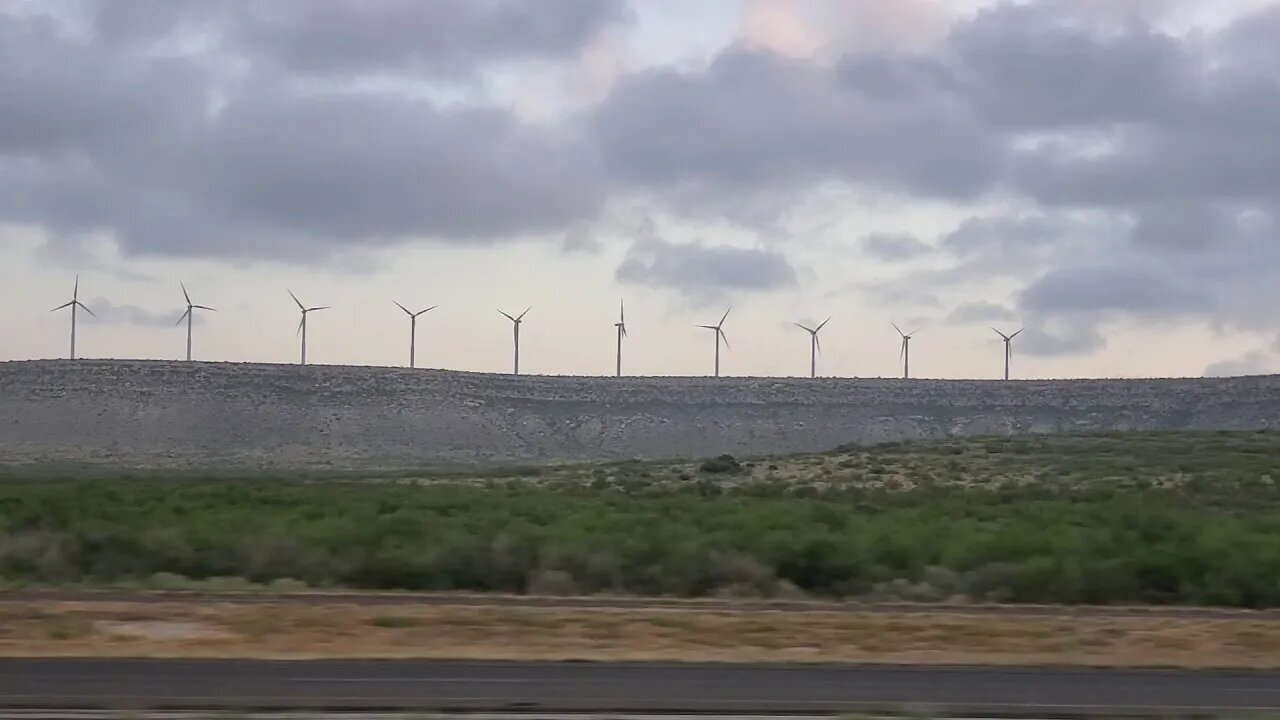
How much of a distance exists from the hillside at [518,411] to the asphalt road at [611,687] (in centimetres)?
8844

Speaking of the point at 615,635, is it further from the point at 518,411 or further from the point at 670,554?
the point at 518,411

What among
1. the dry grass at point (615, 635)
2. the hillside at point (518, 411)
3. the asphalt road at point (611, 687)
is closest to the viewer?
the asphalt road at point (611, 687)

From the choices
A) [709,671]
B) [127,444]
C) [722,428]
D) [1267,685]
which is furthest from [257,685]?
[722,428]

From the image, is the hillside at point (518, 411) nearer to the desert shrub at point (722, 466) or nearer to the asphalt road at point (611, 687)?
the desert shrub at point (722, 466)

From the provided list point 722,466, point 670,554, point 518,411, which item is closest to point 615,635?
point 670,554

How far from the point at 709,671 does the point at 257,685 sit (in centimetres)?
480

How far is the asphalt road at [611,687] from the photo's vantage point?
1442cm

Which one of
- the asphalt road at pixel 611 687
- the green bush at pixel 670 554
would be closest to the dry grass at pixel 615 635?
the asphalt road at pixel 611 687

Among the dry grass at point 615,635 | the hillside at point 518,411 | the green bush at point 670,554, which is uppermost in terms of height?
the hillside at point 518,411

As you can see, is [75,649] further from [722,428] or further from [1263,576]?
[722,428]

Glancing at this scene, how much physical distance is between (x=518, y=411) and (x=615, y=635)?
347 ft

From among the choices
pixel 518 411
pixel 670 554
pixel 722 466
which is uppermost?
pixel 518 411

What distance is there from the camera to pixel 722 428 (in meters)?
124

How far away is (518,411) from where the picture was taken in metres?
125
